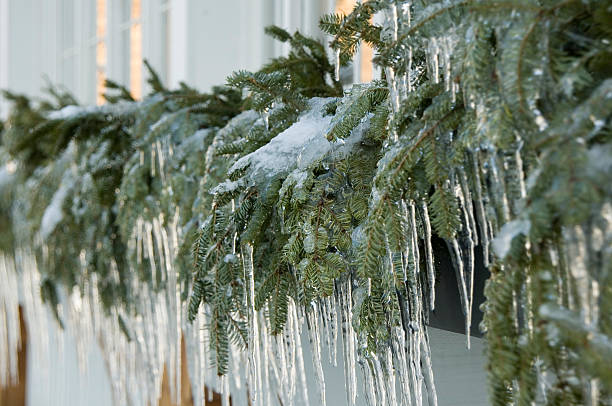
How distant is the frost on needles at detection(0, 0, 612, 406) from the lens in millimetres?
479

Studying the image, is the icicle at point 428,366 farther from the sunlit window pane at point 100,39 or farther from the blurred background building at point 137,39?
the sunlit window pane at point 100,39

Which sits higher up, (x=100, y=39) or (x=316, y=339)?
(x=100, y=39)

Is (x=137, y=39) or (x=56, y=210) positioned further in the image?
(x=137, y=39)

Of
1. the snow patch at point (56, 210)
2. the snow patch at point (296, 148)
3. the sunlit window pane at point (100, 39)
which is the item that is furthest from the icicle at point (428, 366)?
the sunlit window pane at point (100, 39)

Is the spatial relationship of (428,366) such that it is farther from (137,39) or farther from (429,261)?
(137,39)

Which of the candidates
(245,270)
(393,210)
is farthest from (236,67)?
(393,210)

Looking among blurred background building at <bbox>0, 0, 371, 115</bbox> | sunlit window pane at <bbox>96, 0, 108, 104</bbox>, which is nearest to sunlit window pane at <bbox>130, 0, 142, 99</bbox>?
blurred background building at <bbox>0, 0, 371, 115</bbox>

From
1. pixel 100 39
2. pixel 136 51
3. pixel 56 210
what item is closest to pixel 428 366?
pixel 56 210

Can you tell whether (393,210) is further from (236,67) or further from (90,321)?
(90,321)

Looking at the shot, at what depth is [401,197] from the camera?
27.7 inches

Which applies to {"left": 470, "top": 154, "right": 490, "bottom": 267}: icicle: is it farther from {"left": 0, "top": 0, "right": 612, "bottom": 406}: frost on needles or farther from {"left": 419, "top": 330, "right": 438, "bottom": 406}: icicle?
{"left": 419, "top": 330, "right": 438, "bottom": 406}: icicle

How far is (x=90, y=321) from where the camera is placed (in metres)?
2.13

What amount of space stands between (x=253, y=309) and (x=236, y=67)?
1413 mm

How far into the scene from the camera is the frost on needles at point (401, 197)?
1.57 ft
